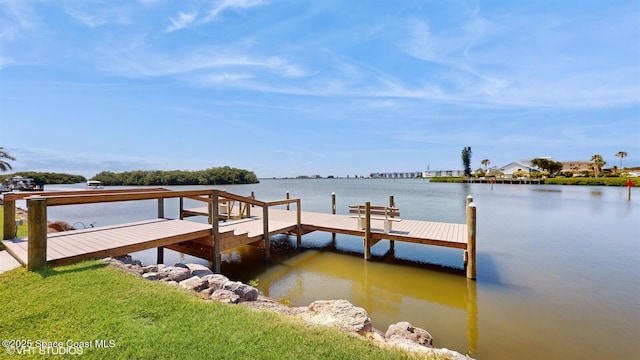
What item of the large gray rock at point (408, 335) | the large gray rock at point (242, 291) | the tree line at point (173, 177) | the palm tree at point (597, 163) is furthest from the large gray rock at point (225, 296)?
the palm tree at point (597, 163)

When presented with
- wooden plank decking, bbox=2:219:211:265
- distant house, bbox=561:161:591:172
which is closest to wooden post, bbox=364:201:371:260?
wooden plank decking, bbox=2:219:211:265

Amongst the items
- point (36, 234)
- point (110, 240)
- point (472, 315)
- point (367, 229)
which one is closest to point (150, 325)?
point (36, 234)

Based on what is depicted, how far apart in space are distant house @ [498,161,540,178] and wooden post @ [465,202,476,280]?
76122mm

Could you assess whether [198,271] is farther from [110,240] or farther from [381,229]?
[381,229]

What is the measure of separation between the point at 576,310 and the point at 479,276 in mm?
2083

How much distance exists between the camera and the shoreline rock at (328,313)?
3330mm

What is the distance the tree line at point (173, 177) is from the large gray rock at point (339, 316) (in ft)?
223

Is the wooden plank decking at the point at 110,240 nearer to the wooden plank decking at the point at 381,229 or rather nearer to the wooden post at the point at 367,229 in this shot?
the wooden plank decking at the point at 381,229

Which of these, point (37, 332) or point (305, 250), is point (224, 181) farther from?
point (37, 332)

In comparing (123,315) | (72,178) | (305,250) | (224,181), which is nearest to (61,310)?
(123,315)

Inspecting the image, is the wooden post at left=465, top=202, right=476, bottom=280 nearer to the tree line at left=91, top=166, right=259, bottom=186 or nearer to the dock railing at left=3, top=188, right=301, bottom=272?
the dock railing at left=3, top=188, right=301, bottom=272

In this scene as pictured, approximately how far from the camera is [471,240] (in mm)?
7180

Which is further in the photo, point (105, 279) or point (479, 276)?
point (479, 276)

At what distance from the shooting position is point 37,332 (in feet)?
8.98
